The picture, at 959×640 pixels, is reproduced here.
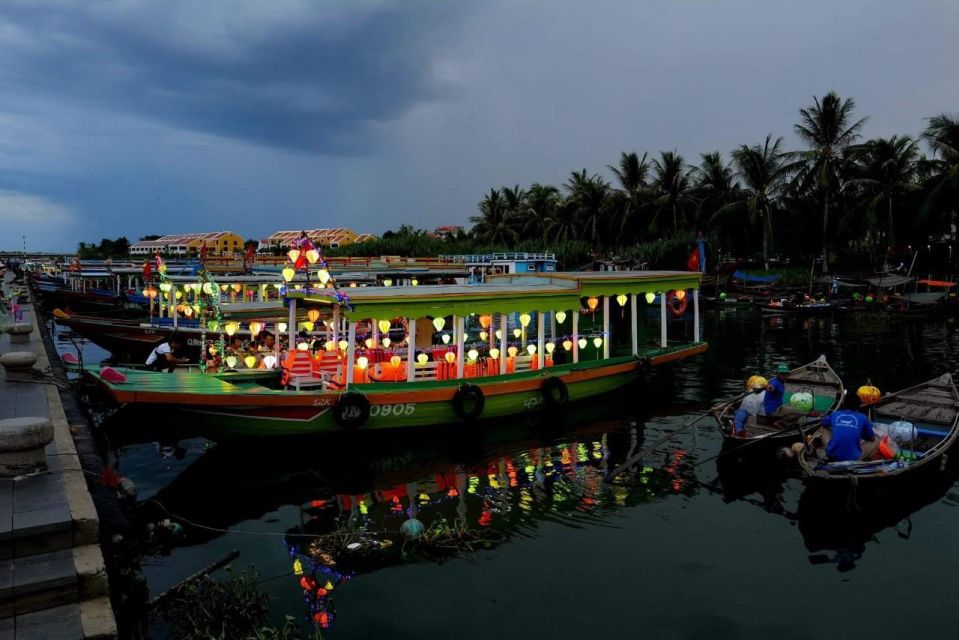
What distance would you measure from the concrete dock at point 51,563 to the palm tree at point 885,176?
4665 cm

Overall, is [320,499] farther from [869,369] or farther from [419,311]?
[869,369]

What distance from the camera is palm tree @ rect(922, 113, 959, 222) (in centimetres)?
3897

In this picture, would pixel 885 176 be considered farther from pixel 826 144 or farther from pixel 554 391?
pixel 554 391

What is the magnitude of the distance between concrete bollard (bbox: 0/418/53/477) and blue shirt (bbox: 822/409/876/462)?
34.8ft

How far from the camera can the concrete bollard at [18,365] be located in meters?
13.2

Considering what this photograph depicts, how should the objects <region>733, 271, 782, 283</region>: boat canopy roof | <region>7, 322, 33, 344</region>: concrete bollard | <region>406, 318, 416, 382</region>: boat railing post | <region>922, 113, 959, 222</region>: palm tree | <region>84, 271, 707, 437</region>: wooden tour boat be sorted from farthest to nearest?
<region>733, 271, 782, 283</region>: boat canopy roof < <region>922, 113, 959, 222</region>: palm tree < <region>7, 322, 33, 344</region>: concrete bollard < <region>406, 318, 416, 382</region>: boat railing post < <region>84, 271, 707, 437</region>: wooden tour boat

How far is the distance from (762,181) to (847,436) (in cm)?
4241

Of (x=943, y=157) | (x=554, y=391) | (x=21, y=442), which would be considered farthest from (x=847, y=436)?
(x=943, y=157)

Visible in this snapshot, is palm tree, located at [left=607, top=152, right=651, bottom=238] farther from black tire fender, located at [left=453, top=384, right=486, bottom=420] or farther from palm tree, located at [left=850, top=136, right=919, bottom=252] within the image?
black tire fender, located at [left=453, top=384, right=486, bottom=420]

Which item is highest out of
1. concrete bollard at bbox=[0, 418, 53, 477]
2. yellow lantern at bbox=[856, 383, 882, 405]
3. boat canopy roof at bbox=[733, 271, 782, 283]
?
boat canopy roof at bbox=[733, 271, 782, 283]

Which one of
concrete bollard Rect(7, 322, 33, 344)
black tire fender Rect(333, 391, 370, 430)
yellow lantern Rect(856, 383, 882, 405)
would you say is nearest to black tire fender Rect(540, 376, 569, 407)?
black tire fender Rect(333, 391, 370, 430)

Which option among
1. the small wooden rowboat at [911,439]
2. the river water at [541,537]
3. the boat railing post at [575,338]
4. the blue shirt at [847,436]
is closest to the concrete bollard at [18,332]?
the river water at [541,537]

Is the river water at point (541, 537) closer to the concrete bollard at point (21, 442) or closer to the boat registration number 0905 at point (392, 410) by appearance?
the boat registration number 0905 at point (392, 410)

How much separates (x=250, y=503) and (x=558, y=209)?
54671 millimetres
